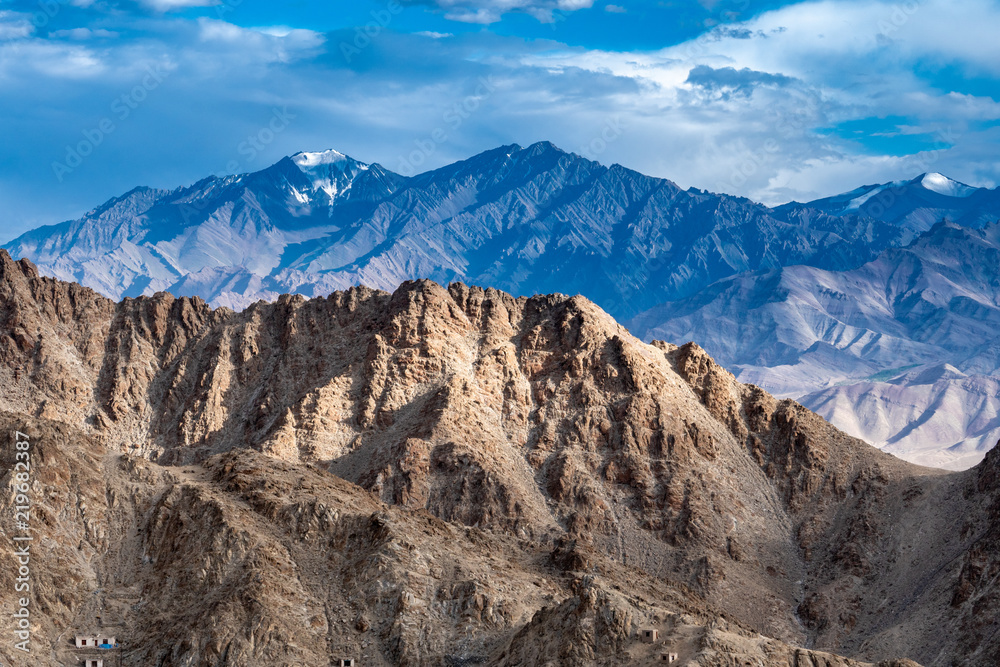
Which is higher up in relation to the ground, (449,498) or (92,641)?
(92,641)

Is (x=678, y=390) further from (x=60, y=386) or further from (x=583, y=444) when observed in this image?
(x=60, y=386)

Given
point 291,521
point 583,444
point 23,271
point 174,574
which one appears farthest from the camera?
point 23,271

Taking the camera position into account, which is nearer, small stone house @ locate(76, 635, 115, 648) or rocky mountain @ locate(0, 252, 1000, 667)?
small stone house @ locate(76, 635, 115, 648)

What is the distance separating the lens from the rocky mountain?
9288 centimetres

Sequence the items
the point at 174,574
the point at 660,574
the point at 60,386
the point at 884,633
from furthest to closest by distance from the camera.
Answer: the point at 60,386
the point at 660,574
the point at 884,633
the point at 174,574

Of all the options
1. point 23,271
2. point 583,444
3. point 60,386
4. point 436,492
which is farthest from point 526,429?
point 23,271

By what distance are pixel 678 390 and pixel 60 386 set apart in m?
84.9

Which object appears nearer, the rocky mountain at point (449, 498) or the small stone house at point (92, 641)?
the small stone house at point (92, 641)

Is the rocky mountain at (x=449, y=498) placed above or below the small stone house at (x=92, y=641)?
below

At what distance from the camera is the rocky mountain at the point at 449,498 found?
9288 centimetres

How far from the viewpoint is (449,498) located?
146 meters

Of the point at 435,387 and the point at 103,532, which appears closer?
the point at 103,532

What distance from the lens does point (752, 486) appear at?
159 meters

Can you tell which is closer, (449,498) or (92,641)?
(92,641)
